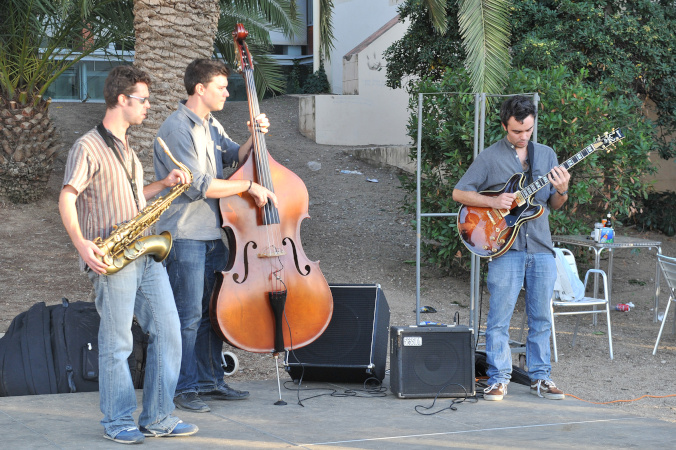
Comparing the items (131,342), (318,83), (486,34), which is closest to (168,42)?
(486,34)

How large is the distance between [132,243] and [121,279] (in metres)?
0.18

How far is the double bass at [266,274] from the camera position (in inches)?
172

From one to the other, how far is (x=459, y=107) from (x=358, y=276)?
2.40 m

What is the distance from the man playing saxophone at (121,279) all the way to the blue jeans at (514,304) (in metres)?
2.06

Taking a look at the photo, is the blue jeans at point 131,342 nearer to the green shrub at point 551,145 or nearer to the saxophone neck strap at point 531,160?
the saxophone neck strap at point 531,160

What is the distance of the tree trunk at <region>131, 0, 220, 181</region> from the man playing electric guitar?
371cm

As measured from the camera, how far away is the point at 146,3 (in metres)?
7.53

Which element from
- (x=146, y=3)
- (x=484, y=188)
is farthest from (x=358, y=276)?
(x=484, y=188)

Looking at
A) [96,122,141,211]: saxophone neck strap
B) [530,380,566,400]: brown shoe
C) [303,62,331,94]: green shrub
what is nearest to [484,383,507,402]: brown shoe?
[530,380,566,400]: brown shoe

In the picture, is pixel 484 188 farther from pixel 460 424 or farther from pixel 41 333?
pixel 41 333

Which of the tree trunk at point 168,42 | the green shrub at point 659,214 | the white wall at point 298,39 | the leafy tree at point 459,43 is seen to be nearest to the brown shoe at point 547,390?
the leafy tree at point 459,43

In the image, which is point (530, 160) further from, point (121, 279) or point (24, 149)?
point (24, 149)

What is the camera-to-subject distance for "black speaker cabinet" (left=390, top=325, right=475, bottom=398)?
4902 millimetres

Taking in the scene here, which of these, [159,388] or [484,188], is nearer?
[159,388]
